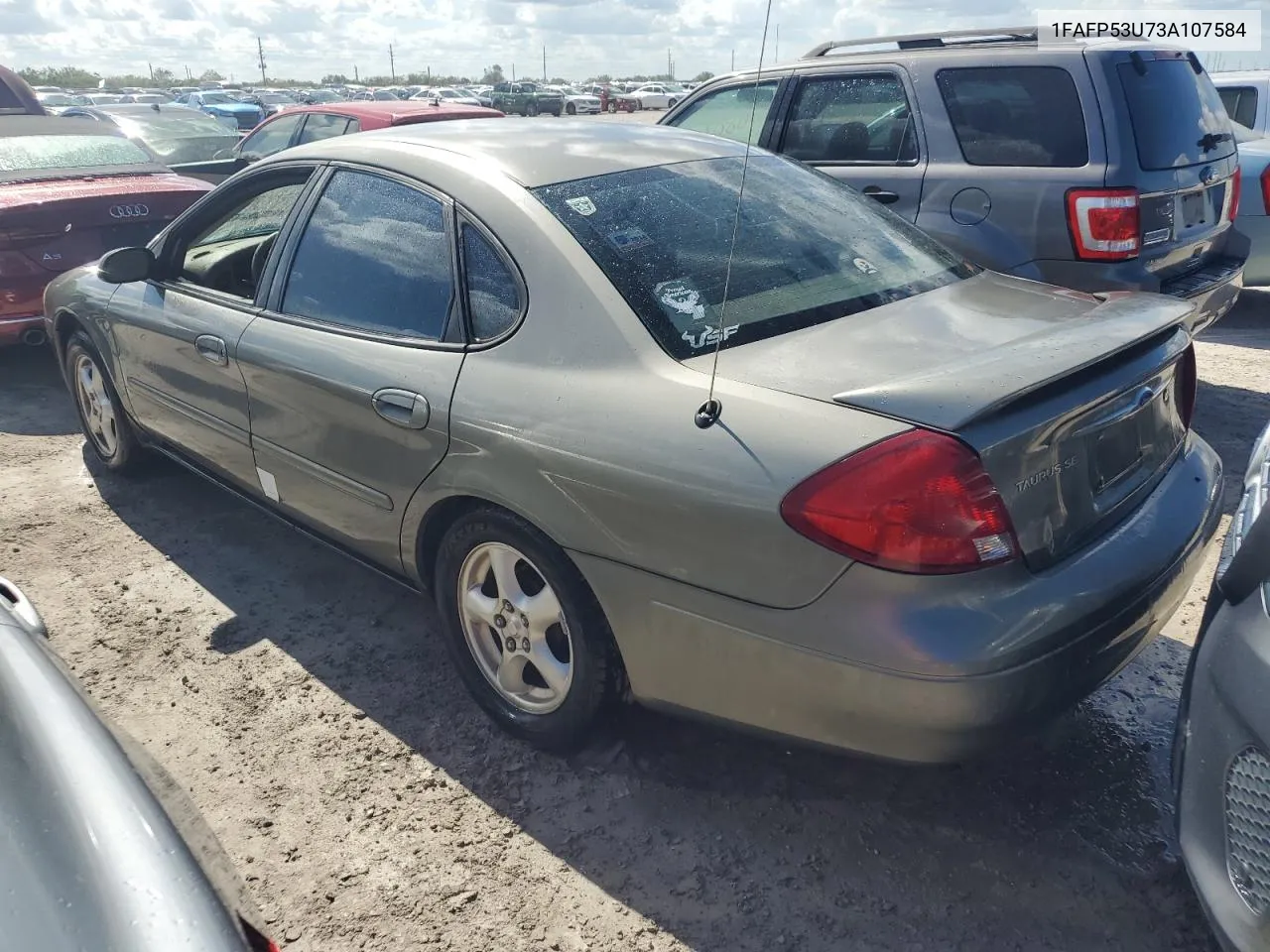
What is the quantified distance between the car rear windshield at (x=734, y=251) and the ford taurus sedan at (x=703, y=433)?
1cm

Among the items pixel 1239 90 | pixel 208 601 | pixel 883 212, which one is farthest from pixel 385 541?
pixel 1239 90

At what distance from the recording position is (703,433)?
218cm

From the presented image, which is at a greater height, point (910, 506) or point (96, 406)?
point (910, 506)

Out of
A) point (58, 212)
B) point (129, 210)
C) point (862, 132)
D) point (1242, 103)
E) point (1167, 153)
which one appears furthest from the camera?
point (1242, 103)

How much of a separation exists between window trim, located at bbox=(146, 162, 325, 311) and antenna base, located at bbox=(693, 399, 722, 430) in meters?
1.80

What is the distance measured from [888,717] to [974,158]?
3692 millimetres

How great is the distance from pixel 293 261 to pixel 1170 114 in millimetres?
3994

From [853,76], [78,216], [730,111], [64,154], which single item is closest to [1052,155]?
[853,76]

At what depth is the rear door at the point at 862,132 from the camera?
16.9 ft

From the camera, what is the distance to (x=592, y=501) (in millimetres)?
2340

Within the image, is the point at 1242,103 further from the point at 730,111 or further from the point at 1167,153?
the point at 730,111

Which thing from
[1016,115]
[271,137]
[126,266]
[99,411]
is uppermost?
[1016,115]

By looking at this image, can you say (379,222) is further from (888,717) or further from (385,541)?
(888,717)

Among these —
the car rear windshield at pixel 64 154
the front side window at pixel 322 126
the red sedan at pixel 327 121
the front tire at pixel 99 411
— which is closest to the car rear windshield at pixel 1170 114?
the front tire at pixel 99 411
